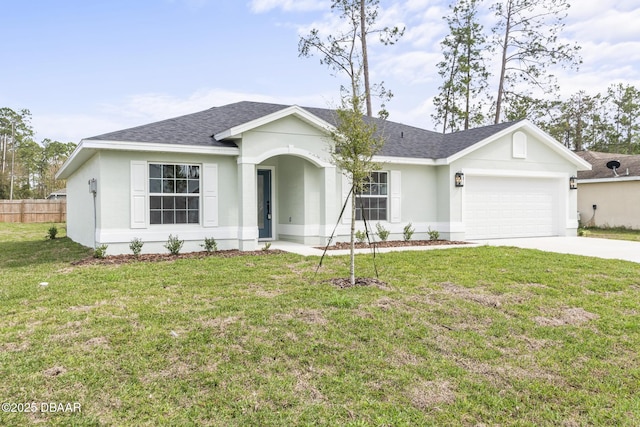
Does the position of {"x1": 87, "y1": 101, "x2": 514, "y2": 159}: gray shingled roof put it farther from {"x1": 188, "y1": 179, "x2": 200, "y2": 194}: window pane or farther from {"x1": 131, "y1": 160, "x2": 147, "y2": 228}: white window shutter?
{"x1": 188, "y1": 179, "x2": 200, "y2": 194}: window pane

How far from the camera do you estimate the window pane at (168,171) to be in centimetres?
1040

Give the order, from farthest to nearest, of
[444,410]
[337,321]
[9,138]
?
[9,138]
[337,321]
[444,410]

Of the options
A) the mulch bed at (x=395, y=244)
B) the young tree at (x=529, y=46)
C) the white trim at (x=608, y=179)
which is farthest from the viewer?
the young tree at (x=529, y=46)

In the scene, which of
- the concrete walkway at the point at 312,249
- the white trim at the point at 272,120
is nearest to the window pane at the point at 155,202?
the white trim at the point at 272,120

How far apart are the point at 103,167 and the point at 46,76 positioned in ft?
40.7

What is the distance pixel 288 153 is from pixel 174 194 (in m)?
3.07

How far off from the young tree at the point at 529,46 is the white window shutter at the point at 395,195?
1368 centimetres

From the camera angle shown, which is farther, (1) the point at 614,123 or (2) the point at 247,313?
(1) the point at 614,123

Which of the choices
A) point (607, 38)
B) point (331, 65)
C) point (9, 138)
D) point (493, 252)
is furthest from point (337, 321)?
point (9, 138)

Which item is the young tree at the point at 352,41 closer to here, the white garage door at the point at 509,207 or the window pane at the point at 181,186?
the white garage door at the point at 509,207

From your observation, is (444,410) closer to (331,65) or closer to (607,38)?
(331,65)

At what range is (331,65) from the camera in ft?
67.4

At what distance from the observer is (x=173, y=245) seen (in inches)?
398

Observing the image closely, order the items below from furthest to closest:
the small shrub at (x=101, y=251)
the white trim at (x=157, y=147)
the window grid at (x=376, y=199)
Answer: the window grid at (x=376, y=199)
the white trim at (x=157, y=147)
the small shrub at (x=101, y=251)
